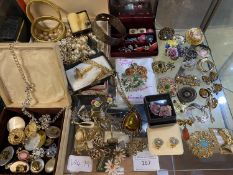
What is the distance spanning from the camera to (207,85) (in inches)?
63.0

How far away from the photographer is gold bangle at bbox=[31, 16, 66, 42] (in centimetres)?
161

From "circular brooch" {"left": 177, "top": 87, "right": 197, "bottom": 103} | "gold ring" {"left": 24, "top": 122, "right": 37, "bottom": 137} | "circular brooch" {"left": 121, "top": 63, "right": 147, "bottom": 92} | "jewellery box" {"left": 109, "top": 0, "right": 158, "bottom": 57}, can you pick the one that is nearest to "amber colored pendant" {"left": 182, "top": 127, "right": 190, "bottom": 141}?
"circular brooch" {"left": 177, "top": 87, "right": 197, "bottom": 103}

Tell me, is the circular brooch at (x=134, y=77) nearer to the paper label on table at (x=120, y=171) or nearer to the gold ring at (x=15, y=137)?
the paper label on table at (x=120, y=171)

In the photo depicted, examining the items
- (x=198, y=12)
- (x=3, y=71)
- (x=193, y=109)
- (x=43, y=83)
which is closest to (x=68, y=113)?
(x=43, y=83)

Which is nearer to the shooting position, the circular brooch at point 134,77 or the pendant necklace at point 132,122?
the pendant necklace at point 132,122

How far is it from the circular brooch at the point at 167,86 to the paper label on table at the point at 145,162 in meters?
0.38

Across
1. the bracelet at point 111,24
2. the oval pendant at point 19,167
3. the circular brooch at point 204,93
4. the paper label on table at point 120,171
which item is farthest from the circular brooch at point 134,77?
the oval pendant at point 19,167

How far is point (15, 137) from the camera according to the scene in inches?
50.8

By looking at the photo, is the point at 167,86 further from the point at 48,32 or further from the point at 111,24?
the point at 48,32

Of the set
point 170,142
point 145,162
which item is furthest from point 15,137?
point 170,142

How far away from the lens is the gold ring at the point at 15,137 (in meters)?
1.28

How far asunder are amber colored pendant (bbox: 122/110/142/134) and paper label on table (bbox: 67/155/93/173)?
0.24 meters

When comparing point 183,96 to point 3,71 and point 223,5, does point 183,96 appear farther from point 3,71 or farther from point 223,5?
point 3,71

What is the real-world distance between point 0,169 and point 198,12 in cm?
144
